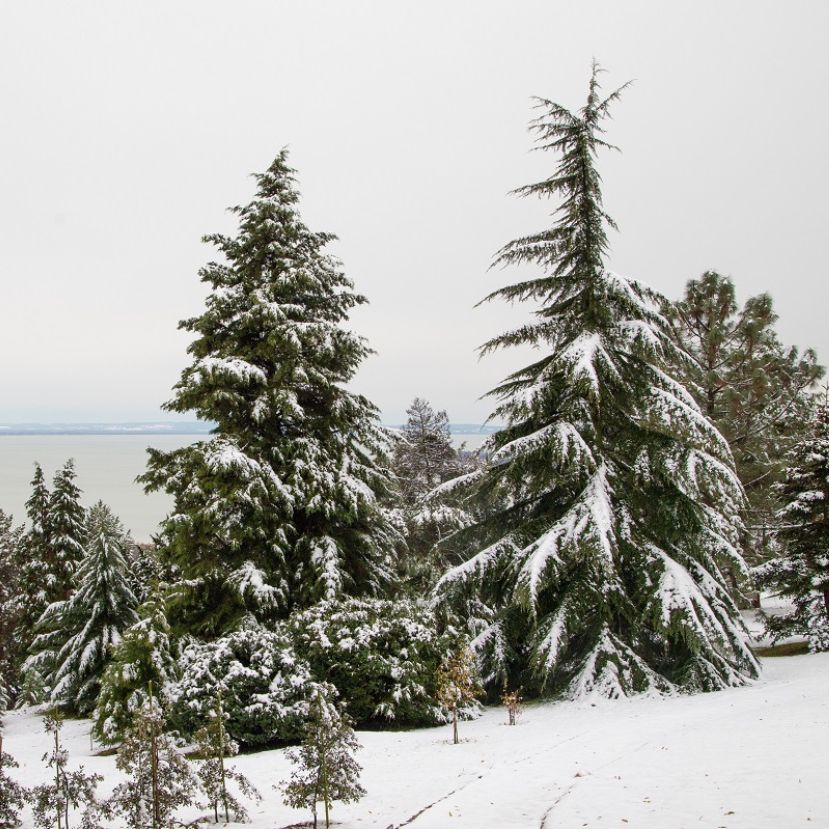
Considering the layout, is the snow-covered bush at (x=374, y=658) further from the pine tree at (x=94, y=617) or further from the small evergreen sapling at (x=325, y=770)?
the pine tree at (x=94, y=617)

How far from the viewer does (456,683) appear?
11.3 metres

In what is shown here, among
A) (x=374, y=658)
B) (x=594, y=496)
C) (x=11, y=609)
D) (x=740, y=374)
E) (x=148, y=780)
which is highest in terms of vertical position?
(x=740, y=374)

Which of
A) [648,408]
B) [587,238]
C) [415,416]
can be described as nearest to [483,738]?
[648,408]

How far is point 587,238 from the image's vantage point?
1341 cm

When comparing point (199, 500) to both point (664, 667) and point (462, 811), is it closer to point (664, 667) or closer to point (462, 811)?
point (462, 811)

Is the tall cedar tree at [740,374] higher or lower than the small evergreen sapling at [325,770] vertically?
higher

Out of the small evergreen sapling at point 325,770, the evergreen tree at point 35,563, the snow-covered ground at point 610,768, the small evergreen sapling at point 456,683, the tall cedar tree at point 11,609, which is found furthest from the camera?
the evergreen tree at point 35,563

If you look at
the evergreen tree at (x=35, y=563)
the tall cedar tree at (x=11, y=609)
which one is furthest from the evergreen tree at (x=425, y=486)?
the tall cedar tree at (x=11, y=609)

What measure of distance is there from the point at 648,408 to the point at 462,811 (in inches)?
329

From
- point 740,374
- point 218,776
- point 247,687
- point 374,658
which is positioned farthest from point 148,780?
point 740,374

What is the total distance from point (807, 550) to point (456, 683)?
1177cm

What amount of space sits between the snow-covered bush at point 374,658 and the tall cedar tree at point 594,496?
1.09 meters

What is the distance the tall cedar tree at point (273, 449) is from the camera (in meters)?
13.7

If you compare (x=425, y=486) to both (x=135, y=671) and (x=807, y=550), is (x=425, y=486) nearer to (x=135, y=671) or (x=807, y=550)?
(x=807, y=550)
